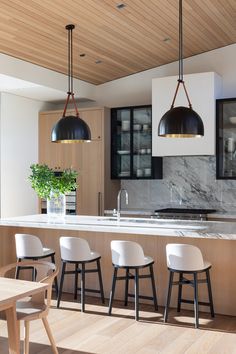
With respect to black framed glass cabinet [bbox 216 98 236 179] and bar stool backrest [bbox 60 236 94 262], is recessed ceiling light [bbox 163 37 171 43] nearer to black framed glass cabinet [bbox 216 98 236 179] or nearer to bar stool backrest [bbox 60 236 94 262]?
black framed glass cabinet [bbox 216 98 236 179]

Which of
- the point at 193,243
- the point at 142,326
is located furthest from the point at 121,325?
the point at 193,243

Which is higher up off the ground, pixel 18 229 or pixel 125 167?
pixel 125 167

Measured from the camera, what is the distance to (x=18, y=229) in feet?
19.2

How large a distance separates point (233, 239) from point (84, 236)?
6.13 feet

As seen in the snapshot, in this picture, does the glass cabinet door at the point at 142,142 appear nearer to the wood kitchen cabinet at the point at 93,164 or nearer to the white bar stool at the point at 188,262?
the wood kitchen cabinet at the point at 93,164

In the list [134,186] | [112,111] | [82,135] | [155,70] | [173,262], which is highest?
[155,70]

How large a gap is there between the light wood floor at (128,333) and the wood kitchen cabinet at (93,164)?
2.70 metres

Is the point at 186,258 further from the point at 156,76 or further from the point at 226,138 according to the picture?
the point at 156,76

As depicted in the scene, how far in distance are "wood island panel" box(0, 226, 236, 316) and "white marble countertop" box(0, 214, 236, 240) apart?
15cm

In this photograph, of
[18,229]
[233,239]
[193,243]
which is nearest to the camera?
[233,239]

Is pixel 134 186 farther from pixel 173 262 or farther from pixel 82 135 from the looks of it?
pixel 173 262

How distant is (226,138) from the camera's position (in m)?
6.75

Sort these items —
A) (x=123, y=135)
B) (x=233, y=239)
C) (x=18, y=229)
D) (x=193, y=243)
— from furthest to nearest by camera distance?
(x=123, y=135) < (x=18, y=229) < (x=193, y=243) < (x=233, y=239)

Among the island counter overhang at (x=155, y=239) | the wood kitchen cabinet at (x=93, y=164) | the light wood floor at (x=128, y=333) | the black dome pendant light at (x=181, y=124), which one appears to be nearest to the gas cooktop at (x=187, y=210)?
the wood kitchen cabinet at (x=93, y=164)
